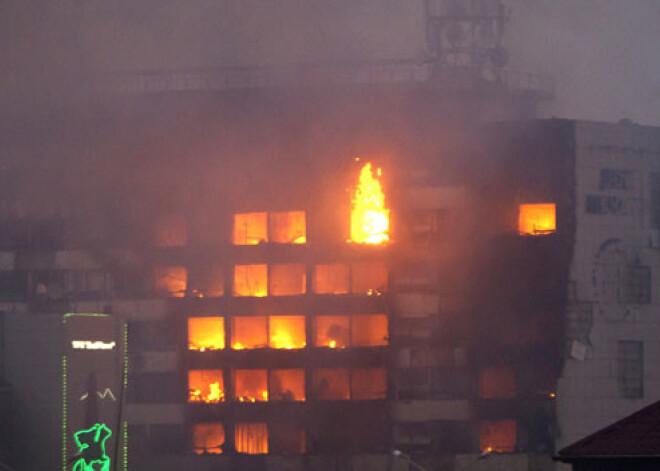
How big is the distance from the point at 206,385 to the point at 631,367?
72.2 feet

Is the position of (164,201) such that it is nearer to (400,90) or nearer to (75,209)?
(75,209)

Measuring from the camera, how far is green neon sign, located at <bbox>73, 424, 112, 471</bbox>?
53.9 meters

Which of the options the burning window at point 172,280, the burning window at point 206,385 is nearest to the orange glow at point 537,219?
the burning window at point 206,385

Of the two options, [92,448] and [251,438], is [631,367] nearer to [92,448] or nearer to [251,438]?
[251,438]

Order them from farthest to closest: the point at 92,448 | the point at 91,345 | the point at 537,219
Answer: the point at 537,219 → the point at 91,345 → the point at 92,448

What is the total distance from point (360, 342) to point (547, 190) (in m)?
12.5

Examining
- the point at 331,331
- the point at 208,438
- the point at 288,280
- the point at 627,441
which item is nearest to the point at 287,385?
the point at 331,331

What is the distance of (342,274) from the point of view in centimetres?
6044

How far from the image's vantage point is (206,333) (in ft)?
198

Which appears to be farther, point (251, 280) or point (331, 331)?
point (251, 280)

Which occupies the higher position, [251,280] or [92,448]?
[251,280]

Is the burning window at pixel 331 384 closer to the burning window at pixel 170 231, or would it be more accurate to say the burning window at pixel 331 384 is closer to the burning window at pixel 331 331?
the burning window at pixel 331 331

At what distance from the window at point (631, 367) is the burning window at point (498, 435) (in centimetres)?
604

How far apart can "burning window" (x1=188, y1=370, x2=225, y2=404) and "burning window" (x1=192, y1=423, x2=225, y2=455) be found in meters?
1.41
